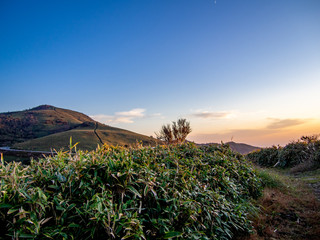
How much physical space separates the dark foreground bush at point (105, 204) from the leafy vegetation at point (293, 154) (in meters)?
8.08

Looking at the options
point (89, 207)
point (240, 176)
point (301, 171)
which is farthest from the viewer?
point (301, 171)

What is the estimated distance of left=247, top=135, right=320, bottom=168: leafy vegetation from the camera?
29.0ft

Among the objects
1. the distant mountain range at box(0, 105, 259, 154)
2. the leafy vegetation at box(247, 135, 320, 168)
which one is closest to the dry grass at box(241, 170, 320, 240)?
the leafy vegetation at box(247, 135, 320, 168)

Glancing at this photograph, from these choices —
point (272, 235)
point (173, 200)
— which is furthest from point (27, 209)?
point (272, 235)

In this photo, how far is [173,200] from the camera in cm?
216

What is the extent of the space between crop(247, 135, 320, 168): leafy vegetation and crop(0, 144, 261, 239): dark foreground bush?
8082 millimetres

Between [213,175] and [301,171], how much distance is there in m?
7.30

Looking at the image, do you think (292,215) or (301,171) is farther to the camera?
(301,171)

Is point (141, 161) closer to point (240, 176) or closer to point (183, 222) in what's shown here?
point (183, 222)

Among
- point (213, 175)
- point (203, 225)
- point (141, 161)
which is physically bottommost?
point (203, 225)

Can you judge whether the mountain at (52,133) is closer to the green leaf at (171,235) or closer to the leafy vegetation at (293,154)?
the leafy vegetation at (293,154)

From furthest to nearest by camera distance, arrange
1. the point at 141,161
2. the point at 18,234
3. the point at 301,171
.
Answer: the point at 301,171
the point at 141,161
the point at 18,234

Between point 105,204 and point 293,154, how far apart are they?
11526 millimetres

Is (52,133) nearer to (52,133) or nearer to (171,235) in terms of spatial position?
(52,133)
